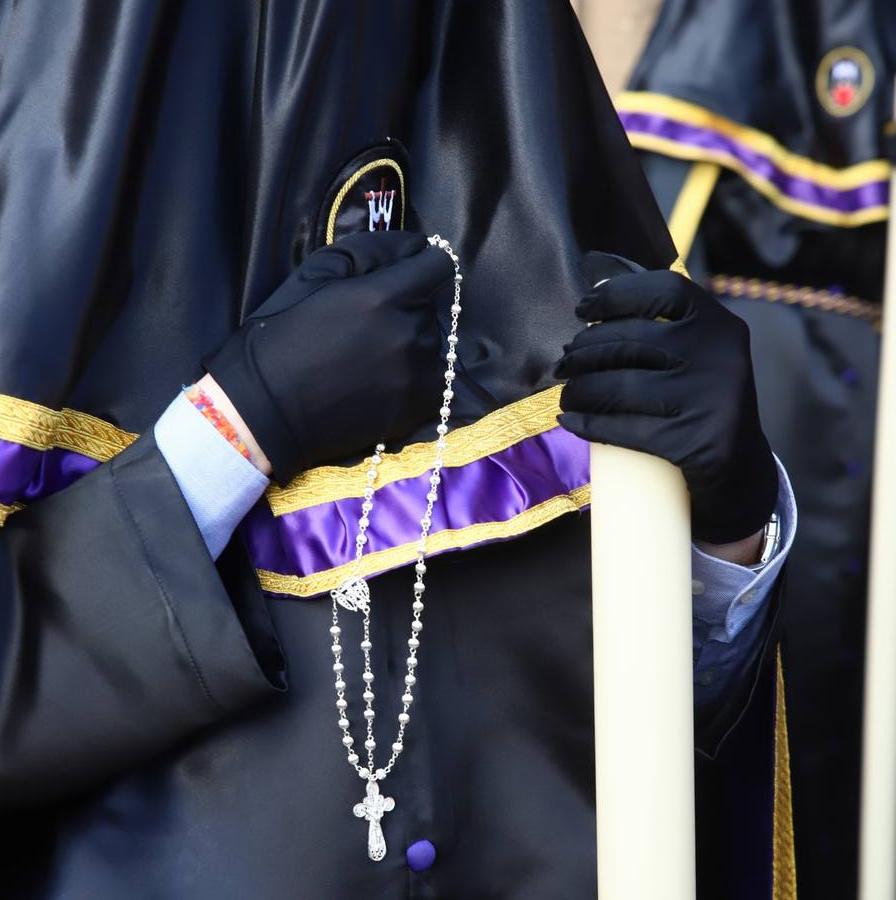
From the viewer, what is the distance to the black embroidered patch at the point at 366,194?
115cm

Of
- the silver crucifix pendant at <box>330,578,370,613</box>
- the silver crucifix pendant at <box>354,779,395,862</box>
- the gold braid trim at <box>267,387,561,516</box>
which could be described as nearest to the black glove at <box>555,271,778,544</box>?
the gold braid trim at <box>267,387,561,516</box>

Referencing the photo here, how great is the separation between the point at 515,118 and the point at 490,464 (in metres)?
0.29

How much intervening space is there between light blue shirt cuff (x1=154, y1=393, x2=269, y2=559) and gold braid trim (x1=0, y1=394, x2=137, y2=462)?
0.05 m

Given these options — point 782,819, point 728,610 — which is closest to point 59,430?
point 728,610

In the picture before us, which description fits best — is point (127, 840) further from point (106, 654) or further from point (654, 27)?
point (654, 27)

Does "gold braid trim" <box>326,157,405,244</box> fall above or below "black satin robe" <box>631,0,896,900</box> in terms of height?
above

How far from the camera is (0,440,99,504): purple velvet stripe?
102cm

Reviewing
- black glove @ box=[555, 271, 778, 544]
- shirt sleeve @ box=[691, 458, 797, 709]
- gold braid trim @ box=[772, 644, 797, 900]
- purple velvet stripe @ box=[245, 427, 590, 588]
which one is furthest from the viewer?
gold braid trim @ box=[772, 644, 797, 900]

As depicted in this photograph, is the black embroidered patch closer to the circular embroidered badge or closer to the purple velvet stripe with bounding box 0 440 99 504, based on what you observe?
the purple velvet stripe with bounding box 0 440 99 504

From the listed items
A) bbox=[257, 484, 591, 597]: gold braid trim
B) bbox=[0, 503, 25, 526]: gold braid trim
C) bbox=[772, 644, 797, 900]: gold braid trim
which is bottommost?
bbox=[772, 644, 797, 900]: gold braid trim

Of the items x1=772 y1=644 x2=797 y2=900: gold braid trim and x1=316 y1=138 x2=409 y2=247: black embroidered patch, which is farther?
x1=772 y1=644 x2=797 y2=900: gold braid trim

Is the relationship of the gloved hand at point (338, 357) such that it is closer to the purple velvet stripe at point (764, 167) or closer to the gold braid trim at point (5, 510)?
the gold braid trim at point (5, 510)

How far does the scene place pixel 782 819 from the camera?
139cm

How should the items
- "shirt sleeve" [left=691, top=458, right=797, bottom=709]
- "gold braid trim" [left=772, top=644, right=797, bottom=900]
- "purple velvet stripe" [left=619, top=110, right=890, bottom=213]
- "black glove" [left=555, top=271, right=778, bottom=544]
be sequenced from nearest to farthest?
"black glove" [left=555, top=271, right=778, bottom=544] < "shirt sleeve" [left=691, top=458, right=797, bottom=709] < "gold braid trim" [left=772, top=644, right=797, bottom=900] < "purple velvet stripe" [left=619, top=110, right=890, bottom=213]
